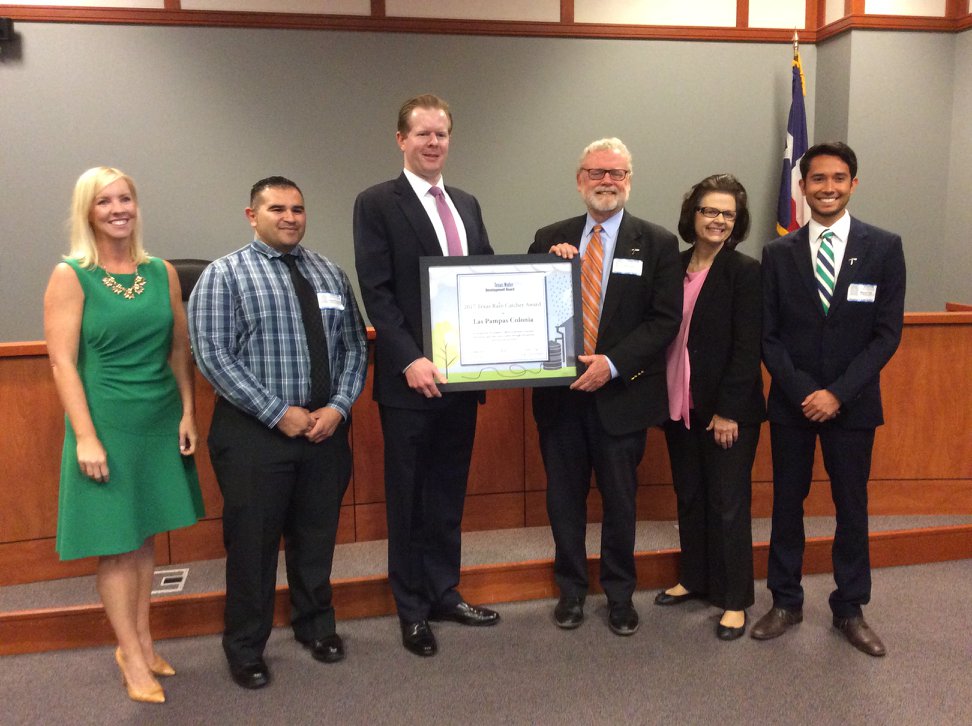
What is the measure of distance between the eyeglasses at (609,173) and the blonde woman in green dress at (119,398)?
51.9 inches

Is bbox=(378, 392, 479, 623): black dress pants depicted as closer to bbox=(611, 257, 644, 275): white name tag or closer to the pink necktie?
the pink necktie

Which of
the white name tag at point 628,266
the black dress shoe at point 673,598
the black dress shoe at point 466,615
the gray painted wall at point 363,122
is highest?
the gray painted wall at point 363,122

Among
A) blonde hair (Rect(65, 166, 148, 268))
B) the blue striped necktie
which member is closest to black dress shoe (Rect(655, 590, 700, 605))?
the blue striped necktie

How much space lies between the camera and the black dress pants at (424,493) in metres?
2.45

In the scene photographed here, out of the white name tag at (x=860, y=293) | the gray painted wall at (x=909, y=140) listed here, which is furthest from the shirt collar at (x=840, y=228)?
the gray painted wall at (x=909, y=140)

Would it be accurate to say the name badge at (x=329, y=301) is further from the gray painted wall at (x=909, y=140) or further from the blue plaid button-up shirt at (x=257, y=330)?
the gray painted wall at (x=909, y=140)

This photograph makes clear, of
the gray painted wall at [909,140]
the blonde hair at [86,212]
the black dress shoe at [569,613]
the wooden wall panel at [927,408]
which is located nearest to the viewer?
the blonde hair at [86,212]

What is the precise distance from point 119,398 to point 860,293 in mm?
2206

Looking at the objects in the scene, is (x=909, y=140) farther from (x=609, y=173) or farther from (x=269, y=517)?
(x=269, y=517)

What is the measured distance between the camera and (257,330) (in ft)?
7.32

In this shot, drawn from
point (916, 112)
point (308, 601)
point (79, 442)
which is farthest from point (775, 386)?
point (916, 112)

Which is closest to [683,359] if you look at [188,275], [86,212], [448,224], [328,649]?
[448,224]

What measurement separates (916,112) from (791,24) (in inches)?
40.7

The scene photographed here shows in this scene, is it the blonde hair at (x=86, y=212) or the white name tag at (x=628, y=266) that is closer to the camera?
the blonde hair at (x=86, y=212)
